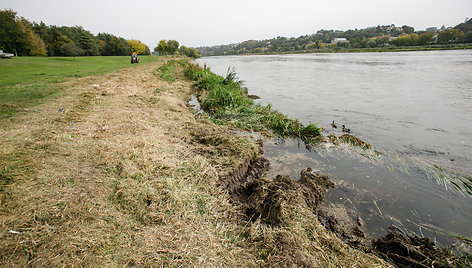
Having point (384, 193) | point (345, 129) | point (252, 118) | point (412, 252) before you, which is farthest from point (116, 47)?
point (412, 252)

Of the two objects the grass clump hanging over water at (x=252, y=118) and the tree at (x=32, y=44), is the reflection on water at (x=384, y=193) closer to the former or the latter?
the grass clump hanging over water at (x=252, y=118)

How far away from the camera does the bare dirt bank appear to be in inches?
81.7

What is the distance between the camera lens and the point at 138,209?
2.65 meters

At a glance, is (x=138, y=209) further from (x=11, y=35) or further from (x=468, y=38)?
(x=468, y=38)

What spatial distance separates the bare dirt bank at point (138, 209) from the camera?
6.81ft

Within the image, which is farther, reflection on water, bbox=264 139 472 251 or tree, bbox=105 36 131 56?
tree, bbox=105 36 131 56

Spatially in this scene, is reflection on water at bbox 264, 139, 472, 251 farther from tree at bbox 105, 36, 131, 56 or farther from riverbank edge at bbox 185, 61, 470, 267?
tree at bbox 105, 36, 131, 56

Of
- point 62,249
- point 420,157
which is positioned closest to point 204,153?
point 62,249

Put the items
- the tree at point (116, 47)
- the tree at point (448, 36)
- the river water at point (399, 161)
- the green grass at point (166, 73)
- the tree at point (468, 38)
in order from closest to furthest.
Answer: the river water at point (399, 161) → the green grass at point (166, 73) → the tree at point (116, 47) → the tree at point (468, 38) → the tree at point (448, 36)

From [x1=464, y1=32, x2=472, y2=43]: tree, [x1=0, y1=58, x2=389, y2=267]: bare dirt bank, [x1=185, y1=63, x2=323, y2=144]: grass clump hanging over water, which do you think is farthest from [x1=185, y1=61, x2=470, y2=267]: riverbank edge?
[x1=464, y1=32, x2=472, y2=43]: tree

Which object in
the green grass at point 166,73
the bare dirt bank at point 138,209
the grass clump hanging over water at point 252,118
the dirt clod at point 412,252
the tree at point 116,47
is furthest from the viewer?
the tree at point 116,47

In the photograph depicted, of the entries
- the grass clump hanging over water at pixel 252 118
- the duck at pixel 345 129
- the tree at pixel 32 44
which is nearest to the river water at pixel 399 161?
the duck at pixel 345 129

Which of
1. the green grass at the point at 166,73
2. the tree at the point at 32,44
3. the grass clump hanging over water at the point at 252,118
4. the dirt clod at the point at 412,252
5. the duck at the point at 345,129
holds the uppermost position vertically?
the tree at the point at 32,44

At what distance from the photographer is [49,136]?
419cm
